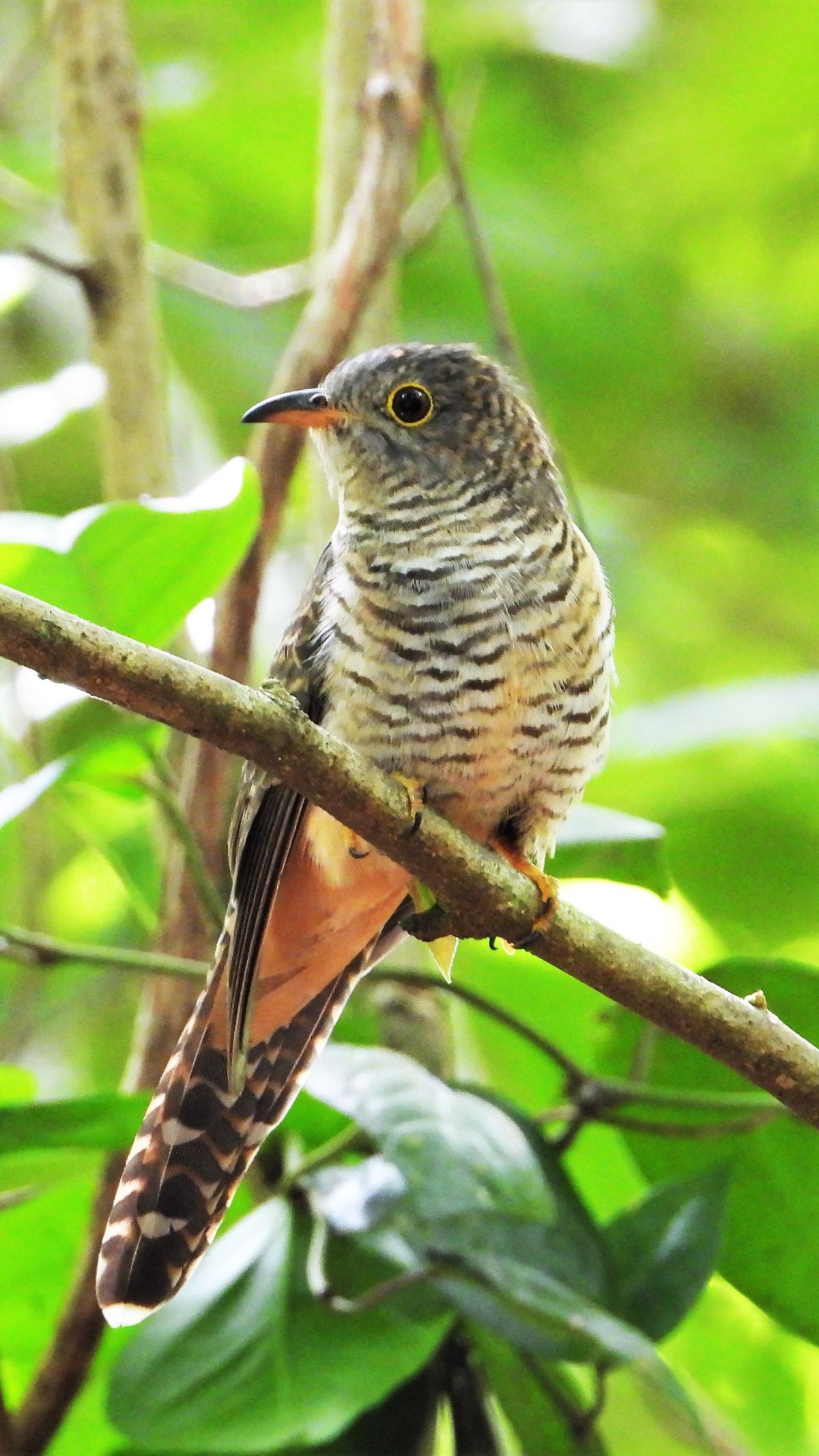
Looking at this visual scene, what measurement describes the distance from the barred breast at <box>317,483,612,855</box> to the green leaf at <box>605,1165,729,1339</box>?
0.55 meters

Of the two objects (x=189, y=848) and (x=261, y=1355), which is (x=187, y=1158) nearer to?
(x=261, y=1355)

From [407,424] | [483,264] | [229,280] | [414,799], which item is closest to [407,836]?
[414,799]

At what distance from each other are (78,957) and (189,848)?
0.22 metres

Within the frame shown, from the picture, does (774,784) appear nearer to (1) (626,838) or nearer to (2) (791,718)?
(2) (791,718)

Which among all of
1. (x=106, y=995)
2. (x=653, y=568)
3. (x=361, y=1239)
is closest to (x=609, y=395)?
(x=653, y=568)

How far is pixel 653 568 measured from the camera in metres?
4.97

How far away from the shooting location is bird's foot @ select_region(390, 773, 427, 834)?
1730 mm

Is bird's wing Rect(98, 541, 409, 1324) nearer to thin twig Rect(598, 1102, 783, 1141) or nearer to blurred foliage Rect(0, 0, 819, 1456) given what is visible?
blurred foliage Rect(0, 0, 819, 1456)

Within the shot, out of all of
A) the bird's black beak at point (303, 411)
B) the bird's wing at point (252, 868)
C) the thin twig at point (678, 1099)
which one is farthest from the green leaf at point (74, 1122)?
the bird's black beak at point (303, 411)

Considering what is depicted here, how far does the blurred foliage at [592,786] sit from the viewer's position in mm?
2133

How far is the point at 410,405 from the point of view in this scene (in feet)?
8.34

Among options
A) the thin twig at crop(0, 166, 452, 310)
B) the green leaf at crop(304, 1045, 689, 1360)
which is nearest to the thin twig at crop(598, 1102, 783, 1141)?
the green leaf at crop(304, 1045, 689, 1360)

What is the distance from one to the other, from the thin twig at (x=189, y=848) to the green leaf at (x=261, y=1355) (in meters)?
0.47

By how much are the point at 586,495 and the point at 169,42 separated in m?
1.75
